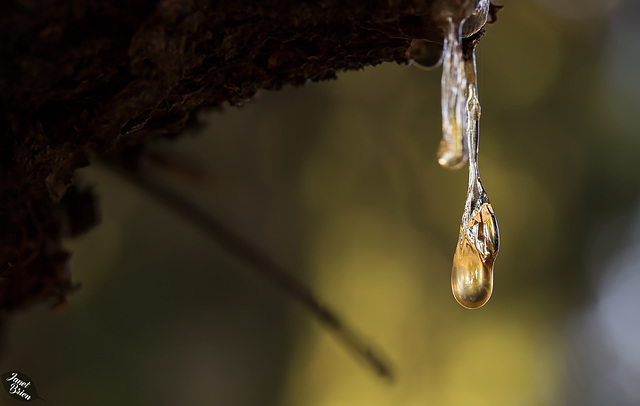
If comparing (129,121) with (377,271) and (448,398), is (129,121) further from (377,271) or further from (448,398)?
(448,398)

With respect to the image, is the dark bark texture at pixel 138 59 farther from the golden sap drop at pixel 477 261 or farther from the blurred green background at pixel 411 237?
the blurred green background at pixel 411 237

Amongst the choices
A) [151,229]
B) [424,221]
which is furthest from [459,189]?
[151,229]

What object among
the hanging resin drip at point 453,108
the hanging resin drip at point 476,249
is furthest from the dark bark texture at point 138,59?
the hanging resin drip at point 476,249

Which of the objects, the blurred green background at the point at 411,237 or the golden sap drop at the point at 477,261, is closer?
the golden sap drop at the point at 477,261

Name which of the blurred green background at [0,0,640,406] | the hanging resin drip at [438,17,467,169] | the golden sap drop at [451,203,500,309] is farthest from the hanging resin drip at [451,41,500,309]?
the blurred green background at [0,0,640,406]

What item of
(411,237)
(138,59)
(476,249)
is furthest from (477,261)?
(411,237)
